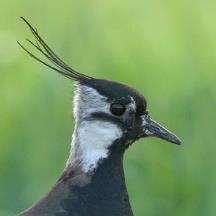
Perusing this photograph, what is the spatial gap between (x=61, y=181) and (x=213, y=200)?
80.2 inches

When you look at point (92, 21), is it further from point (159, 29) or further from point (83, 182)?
point (83, 182)

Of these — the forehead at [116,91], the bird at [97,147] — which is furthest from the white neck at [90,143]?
the forehead at [116,91]

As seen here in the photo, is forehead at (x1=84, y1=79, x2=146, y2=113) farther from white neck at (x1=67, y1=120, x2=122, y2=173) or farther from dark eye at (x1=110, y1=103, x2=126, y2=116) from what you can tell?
white neck at (x1=67, y1=120, x2=122, y2=173)

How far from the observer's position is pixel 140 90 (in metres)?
9.79

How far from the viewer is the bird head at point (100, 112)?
25.3 ft

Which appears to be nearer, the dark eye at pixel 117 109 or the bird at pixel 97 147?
A: the bird at pixel 97 147

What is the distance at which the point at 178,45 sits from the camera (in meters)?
10.1

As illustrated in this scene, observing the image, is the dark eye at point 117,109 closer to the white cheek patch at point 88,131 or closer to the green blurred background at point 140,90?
the white cheek patch at point 88,131

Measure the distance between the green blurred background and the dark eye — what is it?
1.74 m

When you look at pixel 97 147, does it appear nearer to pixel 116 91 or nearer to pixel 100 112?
pixel 100 112

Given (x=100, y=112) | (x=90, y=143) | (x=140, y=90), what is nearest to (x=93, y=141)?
(x=90, y=143)

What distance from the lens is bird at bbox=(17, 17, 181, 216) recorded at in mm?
7648

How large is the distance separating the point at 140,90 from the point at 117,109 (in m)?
2.02

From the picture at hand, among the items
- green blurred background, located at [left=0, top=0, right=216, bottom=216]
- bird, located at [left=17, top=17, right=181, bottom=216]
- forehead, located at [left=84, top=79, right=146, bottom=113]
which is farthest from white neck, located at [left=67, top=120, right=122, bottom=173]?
green blurred background, located at [left=0, top=0, right=216, bottom=216]
